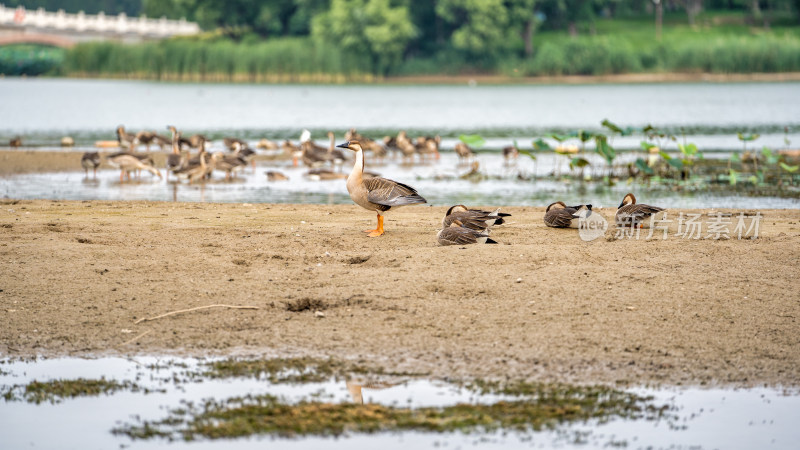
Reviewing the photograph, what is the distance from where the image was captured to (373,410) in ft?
20.7

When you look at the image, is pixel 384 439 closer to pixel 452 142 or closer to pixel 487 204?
pixel 487 204

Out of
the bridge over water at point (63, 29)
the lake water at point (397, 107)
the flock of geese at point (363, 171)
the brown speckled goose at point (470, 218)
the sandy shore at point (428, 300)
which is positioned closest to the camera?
the sandy shore at point (428, 300)

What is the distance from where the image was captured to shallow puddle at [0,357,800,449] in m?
5.93

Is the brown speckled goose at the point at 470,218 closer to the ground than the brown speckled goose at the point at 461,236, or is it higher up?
higher up

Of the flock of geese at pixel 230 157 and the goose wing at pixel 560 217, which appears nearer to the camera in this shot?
the goose wing at pixel 560 217

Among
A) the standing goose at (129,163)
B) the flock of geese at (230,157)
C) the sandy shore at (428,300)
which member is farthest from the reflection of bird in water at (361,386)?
the standing goose at (129,163)

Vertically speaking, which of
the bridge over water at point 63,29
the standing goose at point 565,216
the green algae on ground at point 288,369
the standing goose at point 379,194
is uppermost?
the bridge over water at point 63,29

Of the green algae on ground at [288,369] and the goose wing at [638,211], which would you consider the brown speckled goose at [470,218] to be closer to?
the goose wing at [638,211]

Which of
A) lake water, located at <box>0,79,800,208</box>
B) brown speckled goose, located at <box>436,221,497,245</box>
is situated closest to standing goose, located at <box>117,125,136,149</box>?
lake water, located at <box>0,79,800,208</box>

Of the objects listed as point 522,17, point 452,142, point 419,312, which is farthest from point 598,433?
point 522,17

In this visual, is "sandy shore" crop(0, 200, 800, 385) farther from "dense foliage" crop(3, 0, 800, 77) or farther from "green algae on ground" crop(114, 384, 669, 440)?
"dense foliage" crop(3, 0, 800, 77)

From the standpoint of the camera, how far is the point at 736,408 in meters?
6.45

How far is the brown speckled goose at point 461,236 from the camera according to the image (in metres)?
10.4

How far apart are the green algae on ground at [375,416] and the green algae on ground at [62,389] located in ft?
2.17
